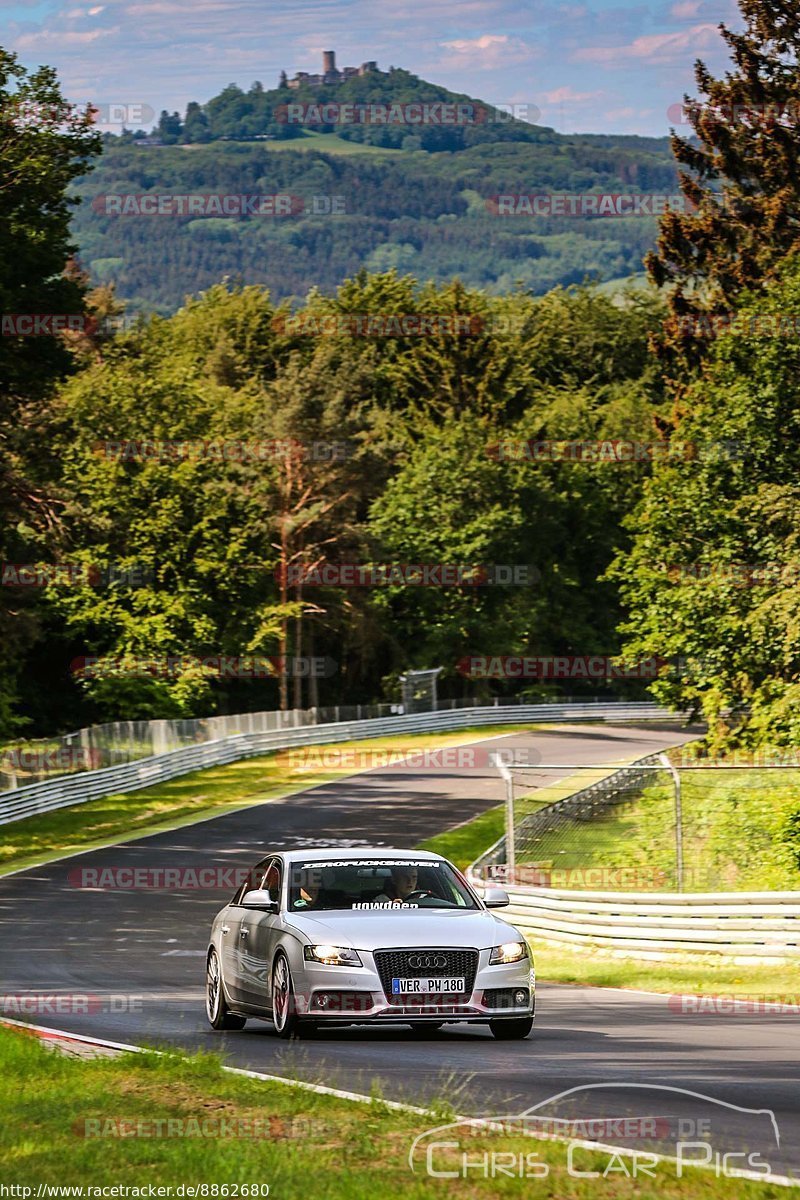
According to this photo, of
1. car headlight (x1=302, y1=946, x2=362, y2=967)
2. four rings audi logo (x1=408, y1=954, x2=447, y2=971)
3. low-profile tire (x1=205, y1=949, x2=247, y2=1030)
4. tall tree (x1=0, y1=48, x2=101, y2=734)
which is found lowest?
low-profile tire (x1=205, y1=949, x2=247, y2=1030)

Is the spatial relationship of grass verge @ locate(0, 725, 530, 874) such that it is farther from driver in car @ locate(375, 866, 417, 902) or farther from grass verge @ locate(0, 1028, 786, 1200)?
grass verge @ locate(0, 1028, 786, 1200)

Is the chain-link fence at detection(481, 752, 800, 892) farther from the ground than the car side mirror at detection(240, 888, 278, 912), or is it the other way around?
the car side mirror at detection(240, 888, 278, 912)

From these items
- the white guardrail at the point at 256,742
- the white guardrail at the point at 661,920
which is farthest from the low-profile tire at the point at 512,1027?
the white guardrail at the point at 256,742

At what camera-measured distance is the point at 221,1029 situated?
14.8 m

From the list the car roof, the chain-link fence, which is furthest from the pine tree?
the car roof

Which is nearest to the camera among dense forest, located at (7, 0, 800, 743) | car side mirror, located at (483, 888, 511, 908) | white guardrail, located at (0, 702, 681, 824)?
car side mirror, located at (483, 888, 511, 908)

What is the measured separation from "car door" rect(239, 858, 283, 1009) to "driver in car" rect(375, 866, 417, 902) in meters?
0.85

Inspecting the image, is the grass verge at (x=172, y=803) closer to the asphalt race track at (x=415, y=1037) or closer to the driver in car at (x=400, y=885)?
the asphalt race track at (x=415, y=1037)

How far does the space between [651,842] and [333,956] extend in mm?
20901

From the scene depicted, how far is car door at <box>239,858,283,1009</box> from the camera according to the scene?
44.9 ft

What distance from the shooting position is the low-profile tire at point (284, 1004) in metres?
13.2

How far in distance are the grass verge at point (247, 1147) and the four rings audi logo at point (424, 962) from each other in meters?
2.46

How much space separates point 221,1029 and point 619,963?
8.24m

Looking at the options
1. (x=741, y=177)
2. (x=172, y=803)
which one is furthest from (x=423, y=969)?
(x=741, y=177)
